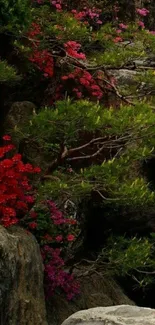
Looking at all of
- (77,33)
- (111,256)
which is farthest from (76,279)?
(77,33)

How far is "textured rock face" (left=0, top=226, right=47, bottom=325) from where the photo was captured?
19.5 feet

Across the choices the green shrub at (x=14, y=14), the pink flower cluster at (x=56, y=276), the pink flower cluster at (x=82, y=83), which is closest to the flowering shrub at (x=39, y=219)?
the pink flower cluster at (x=56, y=276)

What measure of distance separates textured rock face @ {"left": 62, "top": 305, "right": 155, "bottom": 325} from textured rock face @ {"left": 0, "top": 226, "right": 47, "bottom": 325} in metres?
1.24

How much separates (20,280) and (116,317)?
2.06 m

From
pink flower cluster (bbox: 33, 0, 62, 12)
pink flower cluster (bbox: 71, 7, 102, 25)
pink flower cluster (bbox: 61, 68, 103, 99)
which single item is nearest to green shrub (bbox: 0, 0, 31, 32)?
pink flower cluster (bbox: 61, 68, 103, 99)

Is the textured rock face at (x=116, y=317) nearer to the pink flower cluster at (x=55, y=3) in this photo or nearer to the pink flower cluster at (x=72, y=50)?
the pink flower cluster at (x=72, y=50)

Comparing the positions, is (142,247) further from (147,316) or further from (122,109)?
(147,316)

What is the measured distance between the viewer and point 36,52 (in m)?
9.94

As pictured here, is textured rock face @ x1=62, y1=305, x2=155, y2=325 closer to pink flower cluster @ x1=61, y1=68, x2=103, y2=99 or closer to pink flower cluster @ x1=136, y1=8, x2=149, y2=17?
pink flower cluster @ x1=61, y1=68, x2=103, y2=99

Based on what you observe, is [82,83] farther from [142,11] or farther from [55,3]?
[142,11]

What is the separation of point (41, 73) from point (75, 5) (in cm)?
336

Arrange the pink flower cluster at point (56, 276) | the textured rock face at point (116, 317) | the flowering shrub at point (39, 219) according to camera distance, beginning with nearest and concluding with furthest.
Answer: the textured rock face at point (116, 317)
the flowering shrub at point (39, 219)
the pink flower cluster at point (56, 276)

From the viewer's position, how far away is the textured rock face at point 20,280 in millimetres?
5945

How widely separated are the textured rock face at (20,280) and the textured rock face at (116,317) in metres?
1.24
